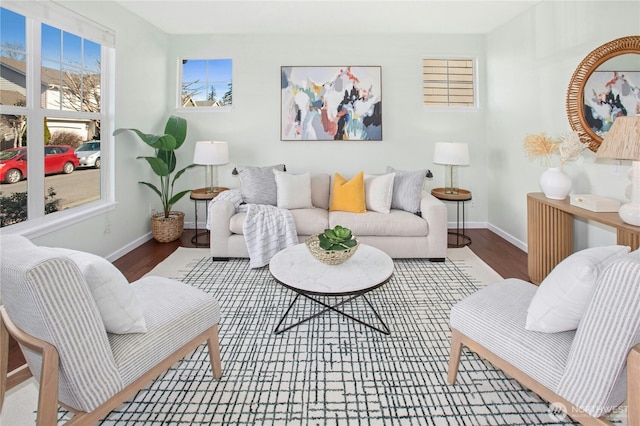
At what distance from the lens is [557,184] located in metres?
3.11

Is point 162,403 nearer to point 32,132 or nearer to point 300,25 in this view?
point 32,132

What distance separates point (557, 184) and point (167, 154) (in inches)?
167

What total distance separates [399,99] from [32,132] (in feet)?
13.5

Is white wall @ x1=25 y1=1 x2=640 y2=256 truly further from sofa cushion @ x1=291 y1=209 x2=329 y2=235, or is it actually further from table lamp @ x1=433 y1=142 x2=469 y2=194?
sofa cushion @ x1=291 y1=209 x2=329 y2=235

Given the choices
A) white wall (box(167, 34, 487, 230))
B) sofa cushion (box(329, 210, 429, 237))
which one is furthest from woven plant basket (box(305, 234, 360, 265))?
white wall (box(167, 34, 487, 230))

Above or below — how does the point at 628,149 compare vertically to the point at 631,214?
above

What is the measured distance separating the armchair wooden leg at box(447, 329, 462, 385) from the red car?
3.23 m

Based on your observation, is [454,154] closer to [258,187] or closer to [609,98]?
[609,98]

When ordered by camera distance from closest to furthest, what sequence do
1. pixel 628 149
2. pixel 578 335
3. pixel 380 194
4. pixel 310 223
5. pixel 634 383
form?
pixel 634 383, pixel 578 335, pixel 628 149, pixel 310 223, pixel 380 194

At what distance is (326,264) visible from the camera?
255cm

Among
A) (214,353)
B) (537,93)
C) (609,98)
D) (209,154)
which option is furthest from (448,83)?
(214,353)

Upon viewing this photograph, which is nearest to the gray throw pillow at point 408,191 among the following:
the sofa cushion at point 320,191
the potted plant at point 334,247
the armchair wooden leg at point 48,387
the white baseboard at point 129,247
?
the sofa cushion at point 320,191

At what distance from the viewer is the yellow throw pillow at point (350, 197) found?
4070 mm

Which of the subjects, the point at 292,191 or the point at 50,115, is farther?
the point at 292,191
